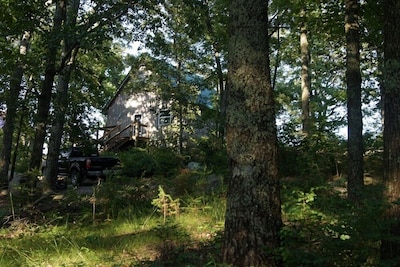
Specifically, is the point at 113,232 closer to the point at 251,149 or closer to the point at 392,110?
the point at 251,149

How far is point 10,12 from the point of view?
439 inches

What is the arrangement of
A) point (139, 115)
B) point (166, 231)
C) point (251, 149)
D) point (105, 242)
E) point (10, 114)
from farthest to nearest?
point (139, 115), point (10, 114), point (105, 242), point (166, 231), point (251, 149)

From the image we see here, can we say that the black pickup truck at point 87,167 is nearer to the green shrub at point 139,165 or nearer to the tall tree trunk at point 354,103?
the green shrub at point 139,165

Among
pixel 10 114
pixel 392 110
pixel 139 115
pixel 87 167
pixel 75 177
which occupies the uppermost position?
pixel 139 115

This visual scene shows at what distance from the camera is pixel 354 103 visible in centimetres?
827

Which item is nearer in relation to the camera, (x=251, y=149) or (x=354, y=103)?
(x=251, y=149)

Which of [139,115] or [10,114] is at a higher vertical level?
[139,115]

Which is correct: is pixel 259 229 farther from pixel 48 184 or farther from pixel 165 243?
pixel 48 184

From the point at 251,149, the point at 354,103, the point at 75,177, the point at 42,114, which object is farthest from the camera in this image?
the point at 75,177

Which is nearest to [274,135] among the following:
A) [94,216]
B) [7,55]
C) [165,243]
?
[165,243]

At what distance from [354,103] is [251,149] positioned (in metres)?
5.02

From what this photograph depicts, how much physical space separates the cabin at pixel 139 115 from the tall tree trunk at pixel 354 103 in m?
15.9

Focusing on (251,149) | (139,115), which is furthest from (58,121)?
(139,115)

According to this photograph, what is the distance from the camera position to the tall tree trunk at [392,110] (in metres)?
4.44
